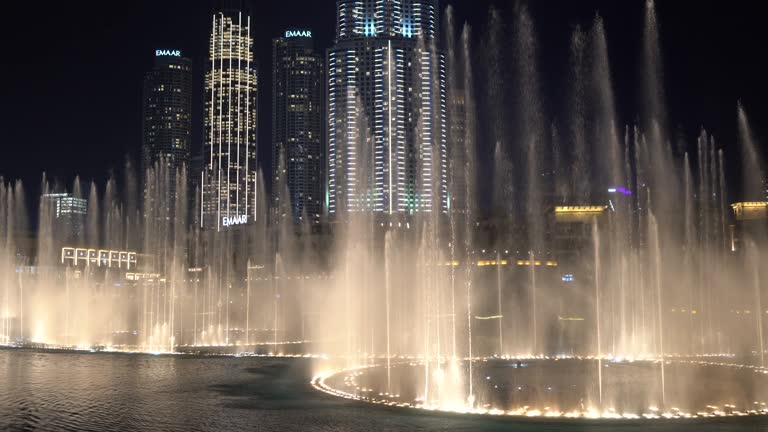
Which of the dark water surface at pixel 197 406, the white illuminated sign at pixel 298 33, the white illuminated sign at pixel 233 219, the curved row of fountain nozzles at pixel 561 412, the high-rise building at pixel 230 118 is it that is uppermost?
the white illuminated sign at pixel 298 33

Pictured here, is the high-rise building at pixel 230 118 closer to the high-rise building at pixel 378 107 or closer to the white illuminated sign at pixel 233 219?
the white illuminated sign at pixel 233 219

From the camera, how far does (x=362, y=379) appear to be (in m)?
19.1

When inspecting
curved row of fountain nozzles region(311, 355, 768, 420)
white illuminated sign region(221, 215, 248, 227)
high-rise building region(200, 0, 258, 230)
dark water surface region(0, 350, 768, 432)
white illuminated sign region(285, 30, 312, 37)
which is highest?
white illuminated sign region(285, 30, 312, 37)

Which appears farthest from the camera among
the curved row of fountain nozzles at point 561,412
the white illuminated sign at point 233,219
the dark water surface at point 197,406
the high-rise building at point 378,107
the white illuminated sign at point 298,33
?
the white illuminated sign at point 298,33

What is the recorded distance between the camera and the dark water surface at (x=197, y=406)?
12742mm

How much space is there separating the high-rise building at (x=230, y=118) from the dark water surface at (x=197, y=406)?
118 metres

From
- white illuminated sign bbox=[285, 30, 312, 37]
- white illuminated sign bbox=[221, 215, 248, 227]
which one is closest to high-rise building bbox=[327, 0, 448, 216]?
white illuminated sign bbox=[221, 215, 248, 227]

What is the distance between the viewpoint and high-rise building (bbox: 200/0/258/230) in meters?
147

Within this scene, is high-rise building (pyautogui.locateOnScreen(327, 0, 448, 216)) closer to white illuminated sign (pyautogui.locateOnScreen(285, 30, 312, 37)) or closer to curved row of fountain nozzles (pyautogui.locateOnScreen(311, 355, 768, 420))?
curved row of fountain nozzles (pyautogui.locateOnScreen(311, 355, 768, 420))

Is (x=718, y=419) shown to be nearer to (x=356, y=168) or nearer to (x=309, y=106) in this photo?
(x=356, y=168)

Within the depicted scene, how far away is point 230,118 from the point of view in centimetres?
15675

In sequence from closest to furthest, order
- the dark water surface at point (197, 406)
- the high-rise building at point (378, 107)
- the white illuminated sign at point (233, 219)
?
the dark water surface at point (197, 406) → the high-rise building at point (378, 107) → the white illuminated sign at point (233, 219)

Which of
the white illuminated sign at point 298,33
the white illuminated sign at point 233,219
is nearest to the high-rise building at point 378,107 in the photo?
the white illuminated sign at point 233,219

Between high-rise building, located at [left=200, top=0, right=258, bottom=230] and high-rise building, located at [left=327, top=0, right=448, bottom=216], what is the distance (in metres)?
55.8
